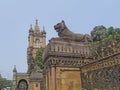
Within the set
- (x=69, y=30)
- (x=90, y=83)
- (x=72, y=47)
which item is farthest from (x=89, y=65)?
(x=69, y=30)

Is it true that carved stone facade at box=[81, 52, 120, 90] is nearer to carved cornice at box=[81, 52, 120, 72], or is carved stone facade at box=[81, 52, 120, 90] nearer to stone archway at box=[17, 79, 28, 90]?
carved cornice at box=[81, 52, 120, 72]

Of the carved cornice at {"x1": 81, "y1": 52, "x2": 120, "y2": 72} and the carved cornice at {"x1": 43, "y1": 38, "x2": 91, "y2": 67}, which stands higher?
the carved cornice at {"x1": 43, "y1": 38, "x2": 91, "y2": 67}

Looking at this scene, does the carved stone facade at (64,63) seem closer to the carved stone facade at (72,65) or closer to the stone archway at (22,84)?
the carved stone facade at (72,65)

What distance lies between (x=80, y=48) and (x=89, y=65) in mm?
1727

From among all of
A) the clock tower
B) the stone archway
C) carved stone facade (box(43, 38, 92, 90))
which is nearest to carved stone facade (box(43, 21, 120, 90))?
carved stone facade (box(43, 38, 92, 90))

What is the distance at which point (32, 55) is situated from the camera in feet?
260

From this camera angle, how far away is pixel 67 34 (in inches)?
558

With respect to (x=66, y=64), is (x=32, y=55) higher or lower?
higher

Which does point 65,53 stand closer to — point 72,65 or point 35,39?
point 72,65

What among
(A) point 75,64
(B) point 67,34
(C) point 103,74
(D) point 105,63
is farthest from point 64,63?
(D) point 105,63

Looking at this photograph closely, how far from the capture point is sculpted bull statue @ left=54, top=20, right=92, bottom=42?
14148 millimetres

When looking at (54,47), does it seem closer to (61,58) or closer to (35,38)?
(61,58)

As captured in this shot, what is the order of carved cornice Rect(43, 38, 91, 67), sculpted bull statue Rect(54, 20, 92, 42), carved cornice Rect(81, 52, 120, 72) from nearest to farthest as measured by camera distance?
1. carved cornice Rect(81, 52, 120, 72)
2. carved cornice Rect(43, 38, 91, 67)
3. sculpted bull statue Rect(54, 20, 92, 42)

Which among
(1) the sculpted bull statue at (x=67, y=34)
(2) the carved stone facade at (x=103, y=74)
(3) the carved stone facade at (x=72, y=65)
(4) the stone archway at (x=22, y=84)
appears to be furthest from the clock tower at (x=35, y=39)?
(2) the carved stone facade at (x=103, y=74)
